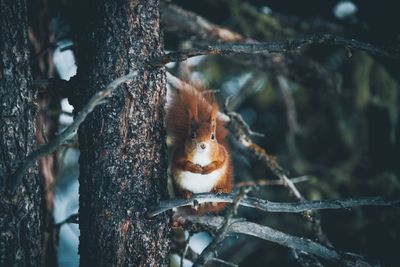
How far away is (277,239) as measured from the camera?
1.96 metres

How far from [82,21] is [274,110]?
361 centimetres

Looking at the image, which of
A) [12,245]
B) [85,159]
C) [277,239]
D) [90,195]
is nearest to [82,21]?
[85,159]

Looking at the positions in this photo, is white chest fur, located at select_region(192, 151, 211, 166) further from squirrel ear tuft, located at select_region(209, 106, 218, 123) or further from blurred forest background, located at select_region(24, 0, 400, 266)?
blurred forest background, located at select_region(24, 0, 400, 266)

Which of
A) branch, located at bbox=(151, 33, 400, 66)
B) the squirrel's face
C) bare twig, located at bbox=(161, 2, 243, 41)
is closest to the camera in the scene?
branch, located at bbox=(151, 33, 400, 66)

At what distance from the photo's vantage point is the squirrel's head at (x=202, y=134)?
2.29 m

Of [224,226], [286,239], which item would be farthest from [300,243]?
[224,226]

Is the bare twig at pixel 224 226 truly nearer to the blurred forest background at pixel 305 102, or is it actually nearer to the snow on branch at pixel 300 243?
the snow on branch at pixel 300 243

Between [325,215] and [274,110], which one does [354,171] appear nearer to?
[325,215]

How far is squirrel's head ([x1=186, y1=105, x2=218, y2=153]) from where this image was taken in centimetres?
229

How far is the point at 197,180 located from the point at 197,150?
0.16 metres

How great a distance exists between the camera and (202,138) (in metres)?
2.29

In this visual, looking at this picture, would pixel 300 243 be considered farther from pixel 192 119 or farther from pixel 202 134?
pixel 192 119

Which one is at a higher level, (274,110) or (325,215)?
(274,110)

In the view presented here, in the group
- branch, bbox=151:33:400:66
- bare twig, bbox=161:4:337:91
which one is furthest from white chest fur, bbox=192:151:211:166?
bare twig, bbox=161:4:337:91
